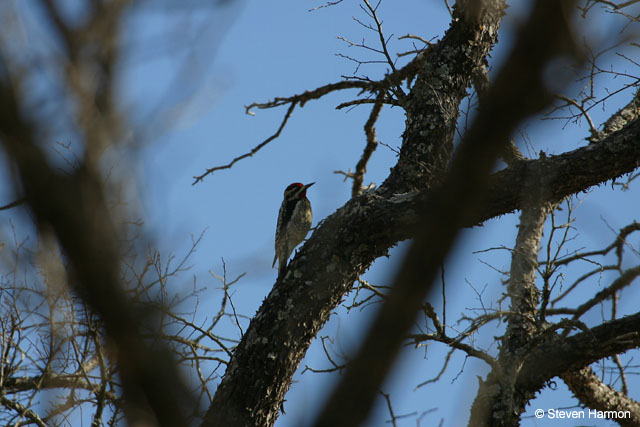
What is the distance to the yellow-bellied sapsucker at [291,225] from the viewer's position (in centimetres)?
768

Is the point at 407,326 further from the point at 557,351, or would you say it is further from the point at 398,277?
the point at 557,351

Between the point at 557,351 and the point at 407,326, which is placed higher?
the point at 557,351

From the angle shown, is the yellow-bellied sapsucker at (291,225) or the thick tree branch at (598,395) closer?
the thick tree branch at (598,395)

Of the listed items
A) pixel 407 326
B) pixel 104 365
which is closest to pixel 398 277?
pixel 407 326

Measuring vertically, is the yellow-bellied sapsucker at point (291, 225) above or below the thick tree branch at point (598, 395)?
above

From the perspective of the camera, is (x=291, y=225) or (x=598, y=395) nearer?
(x=598, y=395)

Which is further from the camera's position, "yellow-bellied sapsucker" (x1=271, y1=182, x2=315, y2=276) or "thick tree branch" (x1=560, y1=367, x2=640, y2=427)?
"yellow-bellied sapsucker" (x1=271, y1=182, x2=315, y2=276)

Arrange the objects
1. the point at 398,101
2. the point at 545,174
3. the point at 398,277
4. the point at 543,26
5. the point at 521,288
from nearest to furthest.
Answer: the point at 543,26, the point at 398,277, the point at 545,174, the point at 398,101, the point at 521,288

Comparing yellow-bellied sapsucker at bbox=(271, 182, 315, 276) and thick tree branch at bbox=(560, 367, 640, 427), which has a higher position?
yellow-bellied sapsucker at bbox=(271, 182, 315, 276)

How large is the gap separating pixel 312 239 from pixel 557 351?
199 centimetres

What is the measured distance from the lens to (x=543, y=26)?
3.94 feet

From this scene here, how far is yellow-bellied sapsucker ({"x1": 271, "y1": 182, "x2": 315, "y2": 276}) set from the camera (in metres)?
7.68

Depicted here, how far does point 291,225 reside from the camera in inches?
307

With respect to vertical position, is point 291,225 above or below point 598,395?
above
